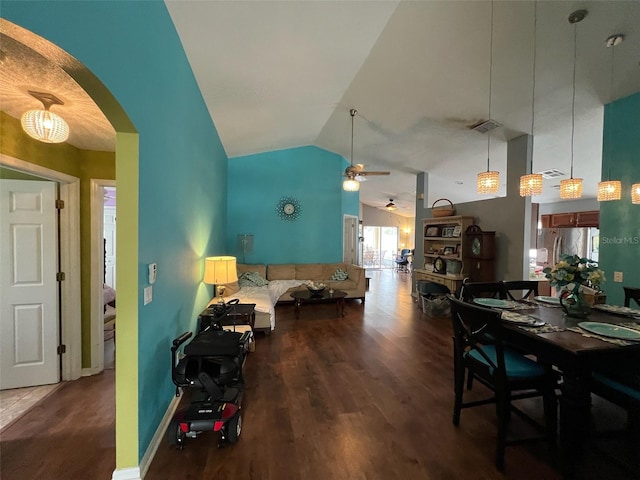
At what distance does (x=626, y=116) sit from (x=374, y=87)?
2773 millimetres

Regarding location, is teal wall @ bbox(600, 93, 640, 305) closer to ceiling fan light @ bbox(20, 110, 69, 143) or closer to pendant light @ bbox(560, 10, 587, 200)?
pendant light @ bbox(560, 10, 587, 200)

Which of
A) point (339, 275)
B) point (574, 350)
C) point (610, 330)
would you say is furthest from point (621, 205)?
point (339, 275)

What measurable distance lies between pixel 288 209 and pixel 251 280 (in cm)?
195

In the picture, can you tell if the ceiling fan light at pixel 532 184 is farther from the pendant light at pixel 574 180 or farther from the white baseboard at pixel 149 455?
the white baseboard at pixel 149 455

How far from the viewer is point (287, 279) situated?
19.3 feet

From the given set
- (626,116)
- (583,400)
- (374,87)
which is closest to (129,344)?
(583,400)

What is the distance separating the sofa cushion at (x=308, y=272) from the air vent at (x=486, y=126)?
3.98m

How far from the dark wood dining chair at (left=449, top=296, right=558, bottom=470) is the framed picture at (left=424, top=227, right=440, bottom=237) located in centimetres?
375

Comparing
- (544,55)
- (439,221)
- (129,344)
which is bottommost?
(129,344)

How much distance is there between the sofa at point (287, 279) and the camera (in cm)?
499

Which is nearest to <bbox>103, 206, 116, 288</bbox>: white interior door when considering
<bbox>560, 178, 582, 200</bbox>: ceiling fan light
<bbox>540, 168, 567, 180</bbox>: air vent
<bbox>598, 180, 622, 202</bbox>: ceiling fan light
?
<bbox>560, 178, 582, 200</bbox>: ceiling fan light

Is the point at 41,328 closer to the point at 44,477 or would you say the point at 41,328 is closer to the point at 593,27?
the point at 44,477

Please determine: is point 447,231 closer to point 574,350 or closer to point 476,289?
point 476,289

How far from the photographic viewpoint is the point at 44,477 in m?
1.54
